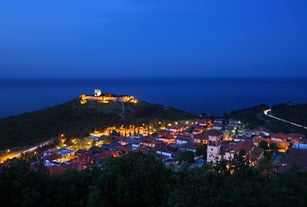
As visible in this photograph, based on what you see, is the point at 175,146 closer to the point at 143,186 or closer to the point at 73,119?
the point at 143,186

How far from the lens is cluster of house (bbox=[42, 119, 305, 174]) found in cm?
1786

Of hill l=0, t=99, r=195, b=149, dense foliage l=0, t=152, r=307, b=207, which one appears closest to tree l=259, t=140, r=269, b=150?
dense foliage l=0, t=152, r=307, b=207

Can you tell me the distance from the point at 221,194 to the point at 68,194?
421cm

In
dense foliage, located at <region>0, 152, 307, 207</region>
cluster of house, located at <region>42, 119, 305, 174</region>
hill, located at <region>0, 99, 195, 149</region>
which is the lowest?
hill, located at <region>0, 99, 195, 149</region>

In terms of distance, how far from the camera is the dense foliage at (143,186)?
6.12 metres

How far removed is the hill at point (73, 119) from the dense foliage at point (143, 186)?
75.5 feet

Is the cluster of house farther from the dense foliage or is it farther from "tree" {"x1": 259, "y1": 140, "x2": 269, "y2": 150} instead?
the dense foliage

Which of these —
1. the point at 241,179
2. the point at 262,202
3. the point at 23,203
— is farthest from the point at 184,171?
the point at 23,203

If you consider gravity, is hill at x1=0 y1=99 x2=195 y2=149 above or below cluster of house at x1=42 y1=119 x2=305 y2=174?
below

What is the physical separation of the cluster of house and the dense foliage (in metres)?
6.15

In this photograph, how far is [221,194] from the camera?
237 inches

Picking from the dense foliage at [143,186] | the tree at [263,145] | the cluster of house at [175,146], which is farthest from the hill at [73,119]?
the dense foliage at [143,186]

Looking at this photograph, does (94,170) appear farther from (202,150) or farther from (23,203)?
(202,150)

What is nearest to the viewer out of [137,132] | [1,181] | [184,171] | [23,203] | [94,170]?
[23,203]
